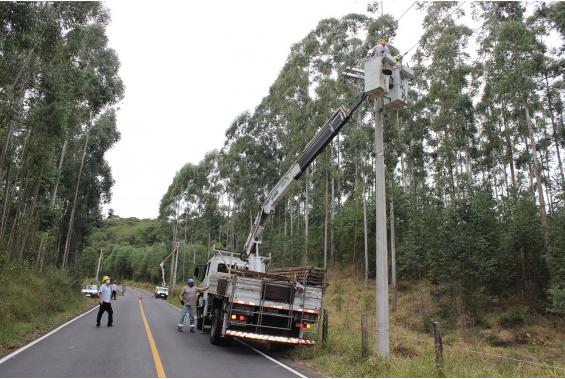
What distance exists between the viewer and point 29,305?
15.6 metres

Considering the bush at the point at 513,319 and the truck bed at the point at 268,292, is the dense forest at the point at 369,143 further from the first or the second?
the truck bed at the point at 268,292

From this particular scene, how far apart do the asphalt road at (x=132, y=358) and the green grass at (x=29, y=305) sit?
2.73 ft

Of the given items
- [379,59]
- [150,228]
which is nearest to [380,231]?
[379,59]

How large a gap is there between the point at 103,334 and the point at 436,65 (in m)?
22.5

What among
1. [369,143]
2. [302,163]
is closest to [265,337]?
[302,163]

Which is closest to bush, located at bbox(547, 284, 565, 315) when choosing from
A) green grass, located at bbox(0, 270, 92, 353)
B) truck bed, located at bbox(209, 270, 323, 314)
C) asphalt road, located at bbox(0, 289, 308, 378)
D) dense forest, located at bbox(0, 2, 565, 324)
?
dense forest, located at bbox(0, 2, 565, 324)

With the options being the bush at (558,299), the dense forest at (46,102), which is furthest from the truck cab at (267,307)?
the bush at (558,299)

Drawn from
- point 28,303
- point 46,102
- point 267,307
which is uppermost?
point 46,102

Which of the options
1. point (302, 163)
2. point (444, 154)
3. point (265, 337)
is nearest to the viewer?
point (265, 337)

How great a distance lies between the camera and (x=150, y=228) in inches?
4788

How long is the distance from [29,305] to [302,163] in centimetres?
1194

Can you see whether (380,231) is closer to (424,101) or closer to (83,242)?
(424,101)

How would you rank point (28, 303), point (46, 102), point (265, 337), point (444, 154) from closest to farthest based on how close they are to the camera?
point (265, 337)
point (28, 303)
point (46, 102)
point (444, 154)

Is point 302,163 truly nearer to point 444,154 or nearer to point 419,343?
point 419,343
